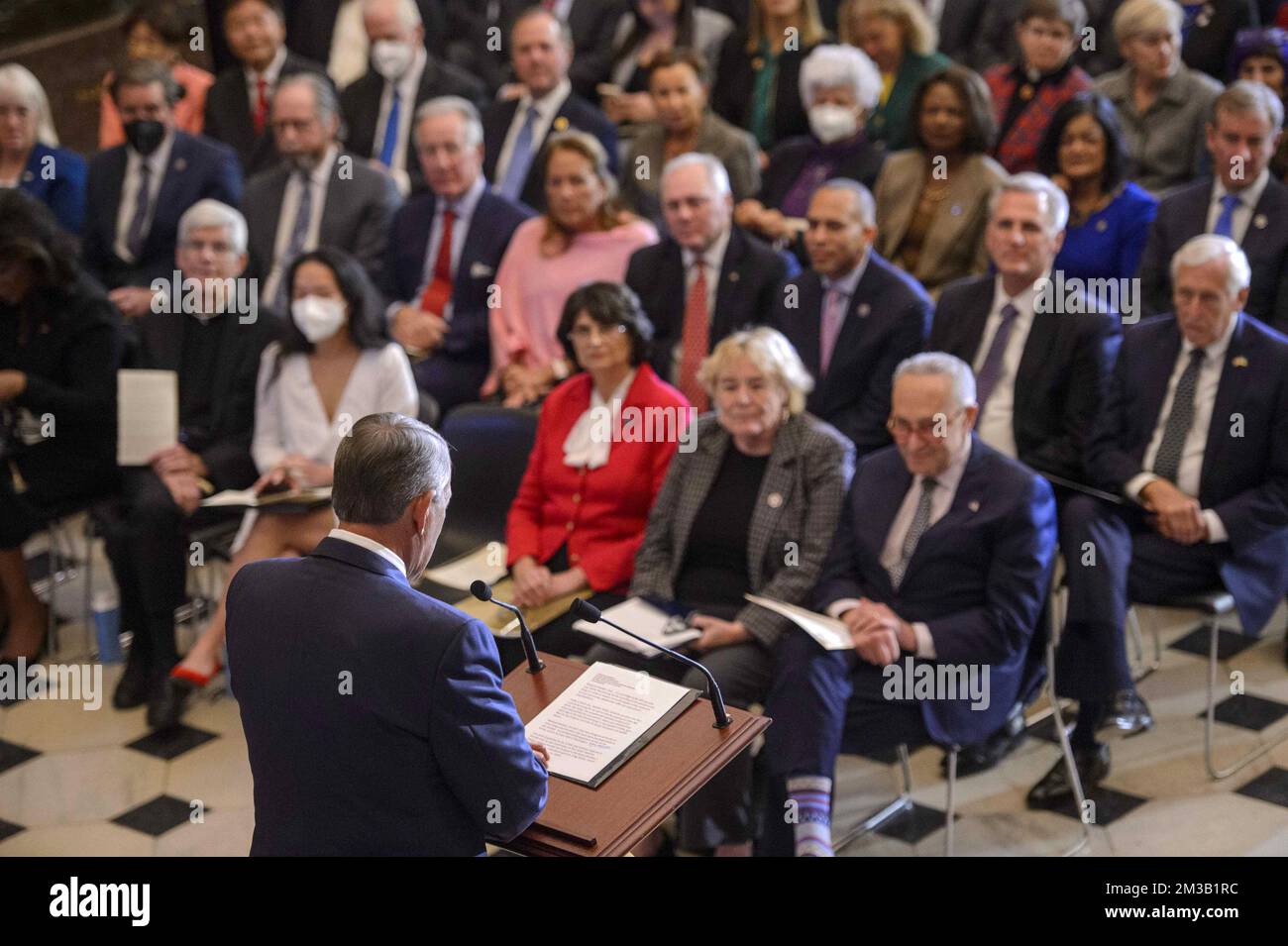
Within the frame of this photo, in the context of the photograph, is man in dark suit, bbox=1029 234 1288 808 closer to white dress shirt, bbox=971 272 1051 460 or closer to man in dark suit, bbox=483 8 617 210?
white dress shirt, bbox=971 272 1051 460

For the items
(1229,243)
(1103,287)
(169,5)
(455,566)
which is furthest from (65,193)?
(1229,243)

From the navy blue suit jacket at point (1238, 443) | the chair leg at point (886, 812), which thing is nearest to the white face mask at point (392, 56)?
the navy blue suit jacket at point (1238, 443)

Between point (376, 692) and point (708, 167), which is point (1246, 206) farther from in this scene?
point (376, 692)

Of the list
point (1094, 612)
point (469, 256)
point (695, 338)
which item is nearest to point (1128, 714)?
point (1094, 612)

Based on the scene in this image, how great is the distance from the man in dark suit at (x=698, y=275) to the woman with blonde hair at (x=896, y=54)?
110 cm

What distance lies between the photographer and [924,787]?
427 centimetres

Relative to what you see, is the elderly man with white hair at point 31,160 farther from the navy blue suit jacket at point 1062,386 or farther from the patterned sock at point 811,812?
the patterned sock at point 811,812

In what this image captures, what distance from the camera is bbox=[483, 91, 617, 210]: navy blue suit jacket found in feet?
19.7

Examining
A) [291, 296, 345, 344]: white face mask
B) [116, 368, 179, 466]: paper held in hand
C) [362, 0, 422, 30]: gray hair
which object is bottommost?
[116, 368, 179, 466]: paper held in hand

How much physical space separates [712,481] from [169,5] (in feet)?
13.7

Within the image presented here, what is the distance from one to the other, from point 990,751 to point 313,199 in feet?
10.5

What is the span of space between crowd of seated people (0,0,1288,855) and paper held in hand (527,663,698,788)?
0.97m

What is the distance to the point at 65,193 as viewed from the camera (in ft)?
19.8

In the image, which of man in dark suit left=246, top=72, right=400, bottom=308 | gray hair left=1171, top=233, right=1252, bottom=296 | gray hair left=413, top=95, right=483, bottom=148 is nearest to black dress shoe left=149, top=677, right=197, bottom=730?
man in dark suit left=246, top=72, right=400, bottom=308
